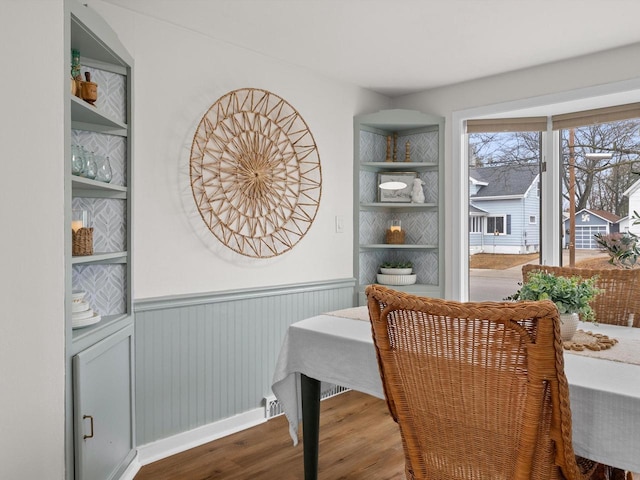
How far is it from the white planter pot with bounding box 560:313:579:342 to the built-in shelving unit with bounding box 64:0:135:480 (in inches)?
70.2

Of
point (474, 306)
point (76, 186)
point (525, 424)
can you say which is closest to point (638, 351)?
point (525, 424)

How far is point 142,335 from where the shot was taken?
258cm

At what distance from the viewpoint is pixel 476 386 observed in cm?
122

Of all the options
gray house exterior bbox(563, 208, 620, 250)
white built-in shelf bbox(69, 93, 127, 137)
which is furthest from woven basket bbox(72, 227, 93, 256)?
gray house exterior bbox(563, 208, 620, 250)

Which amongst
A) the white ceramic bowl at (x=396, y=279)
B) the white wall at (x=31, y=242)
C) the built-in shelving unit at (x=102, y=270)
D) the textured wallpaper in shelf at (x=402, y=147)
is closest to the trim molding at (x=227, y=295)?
the built-in shelving unit at (x=102, y=270)

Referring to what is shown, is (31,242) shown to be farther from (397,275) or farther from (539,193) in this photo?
(539,193)

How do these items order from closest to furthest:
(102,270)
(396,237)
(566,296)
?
1. (566,296)
2. (102,270)
3. (396,237)

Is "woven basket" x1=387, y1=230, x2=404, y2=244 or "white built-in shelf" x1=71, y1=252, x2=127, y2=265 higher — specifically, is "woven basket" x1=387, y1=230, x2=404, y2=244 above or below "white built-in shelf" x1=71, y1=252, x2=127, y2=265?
above

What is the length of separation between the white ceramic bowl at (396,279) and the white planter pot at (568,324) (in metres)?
2.11

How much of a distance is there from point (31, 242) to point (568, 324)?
6.21 ft

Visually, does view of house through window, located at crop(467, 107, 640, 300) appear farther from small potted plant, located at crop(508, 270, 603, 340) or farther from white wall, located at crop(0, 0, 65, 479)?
white wall, located at crop(0, 0, 65, 479)

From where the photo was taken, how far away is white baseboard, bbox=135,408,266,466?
2.57m

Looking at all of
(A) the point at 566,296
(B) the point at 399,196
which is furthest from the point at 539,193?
(A) the point at 566,296

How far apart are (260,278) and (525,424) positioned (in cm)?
219
